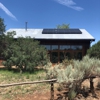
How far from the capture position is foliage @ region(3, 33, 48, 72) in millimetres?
11461

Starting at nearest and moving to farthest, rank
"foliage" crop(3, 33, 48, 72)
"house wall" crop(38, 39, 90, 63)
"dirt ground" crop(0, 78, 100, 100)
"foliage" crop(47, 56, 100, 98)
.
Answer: "foliage" crop(47, 56, 100, 98) < "dirt ground" crop(0, 78, 100, 100) < "foliage" crop(3, 33, 48, 72) < "house wall" crop(38, 39, 90, 63)

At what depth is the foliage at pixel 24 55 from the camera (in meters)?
11.5

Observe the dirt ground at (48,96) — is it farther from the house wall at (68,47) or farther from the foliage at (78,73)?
the house wall at (68,47)

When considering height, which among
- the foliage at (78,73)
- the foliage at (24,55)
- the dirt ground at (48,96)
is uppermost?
the foliage at (24,55)

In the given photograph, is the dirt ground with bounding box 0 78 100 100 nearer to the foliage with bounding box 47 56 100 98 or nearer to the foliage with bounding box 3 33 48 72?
the foliage with bounding box 47 56 100 98

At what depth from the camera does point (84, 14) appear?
67.3 feet

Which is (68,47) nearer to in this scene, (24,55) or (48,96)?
(24,55)

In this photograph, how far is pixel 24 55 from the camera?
11672 millimetres

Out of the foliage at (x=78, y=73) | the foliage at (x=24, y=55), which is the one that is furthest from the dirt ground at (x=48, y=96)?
the foliage at (x=24, y=55)

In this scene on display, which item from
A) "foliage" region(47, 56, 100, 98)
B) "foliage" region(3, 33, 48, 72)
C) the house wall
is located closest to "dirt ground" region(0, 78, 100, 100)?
"foliage" region(47, 56, 100, 98)

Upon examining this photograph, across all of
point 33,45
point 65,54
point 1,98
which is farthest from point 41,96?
point 65,54

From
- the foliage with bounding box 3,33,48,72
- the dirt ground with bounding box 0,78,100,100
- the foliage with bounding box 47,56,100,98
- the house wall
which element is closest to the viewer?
the foliage with bounding box 47,56,100,98

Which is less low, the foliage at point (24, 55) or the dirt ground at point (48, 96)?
the foliage at point (24, 55)

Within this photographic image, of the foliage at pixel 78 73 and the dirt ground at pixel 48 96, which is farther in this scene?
the dirt ground at pixel 48 96
